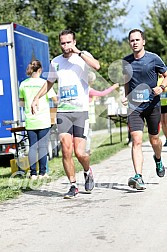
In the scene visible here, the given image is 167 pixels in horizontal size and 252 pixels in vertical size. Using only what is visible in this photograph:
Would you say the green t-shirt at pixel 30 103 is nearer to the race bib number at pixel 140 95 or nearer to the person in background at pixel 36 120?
the person in background at pixel 36 120

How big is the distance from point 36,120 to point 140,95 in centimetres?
266

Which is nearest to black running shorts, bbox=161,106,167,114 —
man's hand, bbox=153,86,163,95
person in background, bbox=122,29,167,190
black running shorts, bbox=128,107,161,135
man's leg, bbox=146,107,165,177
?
man's leg, bbox=146,107,165,177

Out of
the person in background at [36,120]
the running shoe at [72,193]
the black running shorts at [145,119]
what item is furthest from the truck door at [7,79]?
the running shoe at [72,193]

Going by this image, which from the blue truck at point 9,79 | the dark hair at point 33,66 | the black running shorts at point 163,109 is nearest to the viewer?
the dark hair at point 33,66

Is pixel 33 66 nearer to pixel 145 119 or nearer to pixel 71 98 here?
pixel 145 119

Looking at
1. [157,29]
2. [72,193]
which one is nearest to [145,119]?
[72,193]

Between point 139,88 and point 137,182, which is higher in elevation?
point 139,88

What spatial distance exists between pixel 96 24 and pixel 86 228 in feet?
103

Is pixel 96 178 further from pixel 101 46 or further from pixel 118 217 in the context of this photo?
pixel 101 46

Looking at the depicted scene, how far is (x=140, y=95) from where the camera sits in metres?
8.72

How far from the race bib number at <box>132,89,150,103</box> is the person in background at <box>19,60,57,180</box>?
249 cm

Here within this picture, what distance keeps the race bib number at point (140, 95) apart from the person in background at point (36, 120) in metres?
2.49

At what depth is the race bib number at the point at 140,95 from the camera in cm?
870

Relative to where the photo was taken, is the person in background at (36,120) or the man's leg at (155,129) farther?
the person in background at (36,120)
